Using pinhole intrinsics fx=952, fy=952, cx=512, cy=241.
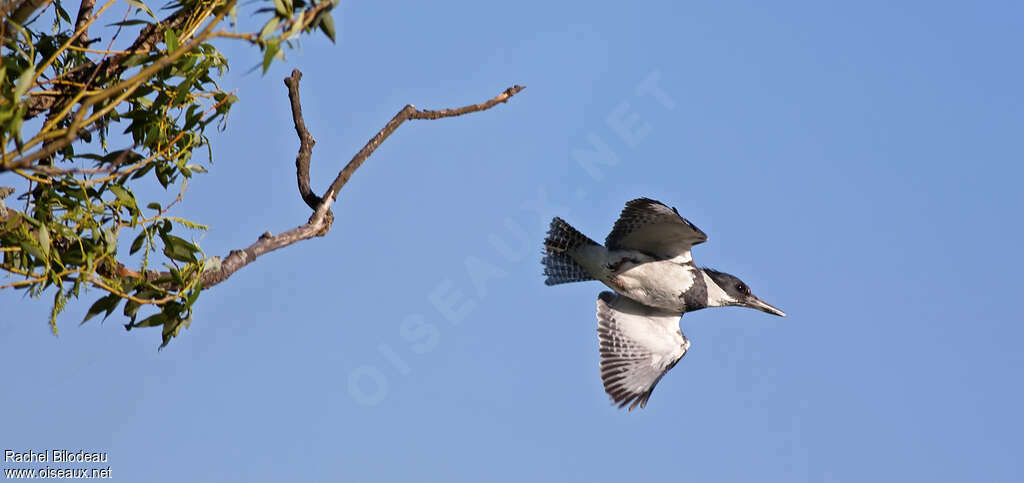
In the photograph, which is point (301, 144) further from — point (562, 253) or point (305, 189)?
point (562, 253)

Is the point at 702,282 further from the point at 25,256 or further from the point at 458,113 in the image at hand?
the point at 25,256

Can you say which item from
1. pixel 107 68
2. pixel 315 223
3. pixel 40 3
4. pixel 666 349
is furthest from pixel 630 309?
pixel 40 3

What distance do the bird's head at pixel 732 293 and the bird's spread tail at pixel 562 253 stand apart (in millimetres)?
1100

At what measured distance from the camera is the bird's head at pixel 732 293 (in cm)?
839

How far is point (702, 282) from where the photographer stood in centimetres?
814

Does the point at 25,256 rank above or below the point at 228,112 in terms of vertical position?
below

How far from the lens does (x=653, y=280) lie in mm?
8031

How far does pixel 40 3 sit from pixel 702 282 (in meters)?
6.42

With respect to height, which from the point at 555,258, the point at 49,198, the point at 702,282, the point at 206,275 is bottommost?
the point at 206,275

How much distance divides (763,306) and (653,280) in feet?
3.89

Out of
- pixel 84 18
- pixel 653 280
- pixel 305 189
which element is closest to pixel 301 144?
pixel 305 189

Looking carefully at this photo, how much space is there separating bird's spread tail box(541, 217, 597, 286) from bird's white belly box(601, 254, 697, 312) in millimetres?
332

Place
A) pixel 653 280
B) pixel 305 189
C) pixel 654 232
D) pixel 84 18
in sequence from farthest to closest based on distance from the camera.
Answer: pixel 653 280, pixel 654 232, pixel 305 189, pixel 84 18

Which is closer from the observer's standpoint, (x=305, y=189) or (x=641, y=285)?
(x=305, y=189)
